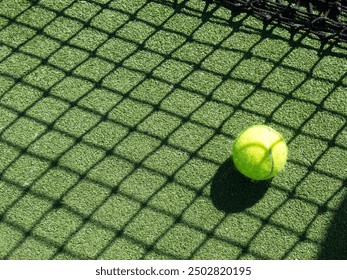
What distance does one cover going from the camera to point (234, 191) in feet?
9.97

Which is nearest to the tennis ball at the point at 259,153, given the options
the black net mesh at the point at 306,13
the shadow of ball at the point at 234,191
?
the shadow of ball at the point at 234,191

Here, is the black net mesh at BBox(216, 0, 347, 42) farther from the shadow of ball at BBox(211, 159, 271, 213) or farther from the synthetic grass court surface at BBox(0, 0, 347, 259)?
the shadow of ball at BBox(211, 159, 271, 213)

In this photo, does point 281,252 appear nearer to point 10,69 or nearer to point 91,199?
point 91,199

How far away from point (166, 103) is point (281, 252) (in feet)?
3.71

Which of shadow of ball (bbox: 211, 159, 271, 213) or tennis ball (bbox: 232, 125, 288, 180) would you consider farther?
shadow of ball (bbox: 211, 159, 271, 213)

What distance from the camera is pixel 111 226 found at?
2992 millimetres

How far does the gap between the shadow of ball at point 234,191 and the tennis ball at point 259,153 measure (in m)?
0.12

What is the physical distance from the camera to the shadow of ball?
9.91 ft

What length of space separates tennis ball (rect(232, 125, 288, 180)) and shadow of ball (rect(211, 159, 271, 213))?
117 mm

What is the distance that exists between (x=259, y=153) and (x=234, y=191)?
32 centimetres

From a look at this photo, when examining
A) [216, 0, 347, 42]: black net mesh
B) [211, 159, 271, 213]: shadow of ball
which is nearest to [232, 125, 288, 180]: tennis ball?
[211, 159, 271, 213]: shadow of ball

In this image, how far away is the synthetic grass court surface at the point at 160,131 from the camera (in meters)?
2.97

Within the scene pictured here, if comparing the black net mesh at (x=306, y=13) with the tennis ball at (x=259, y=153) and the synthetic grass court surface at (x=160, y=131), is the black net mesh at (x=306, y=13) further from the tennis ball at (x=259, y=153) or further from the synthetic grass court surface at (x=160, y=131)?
the tennis ball at (x=259, y=153)
